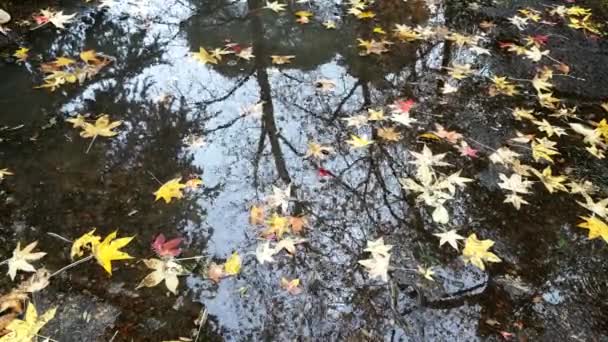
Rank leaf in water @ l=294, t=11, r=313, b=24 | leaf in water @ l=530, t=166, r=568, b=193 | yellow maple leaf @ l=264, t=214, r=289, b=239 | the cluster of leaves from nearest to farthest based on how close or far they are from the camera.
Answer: yellow maple leaf @ l=264, t=214, r=289, b=239
leaf in water @ l=530, t=166, r=568, b=193
the cluster of leaves
leaf in water @ l=294, t=11, r=313, b=24

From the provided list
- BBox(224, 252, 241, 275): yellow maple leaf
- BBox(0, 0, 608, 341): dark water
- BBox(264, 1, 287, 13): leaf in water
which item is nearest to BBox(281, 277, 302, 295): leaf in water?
BBox(0, 0, 608, 341): dark water

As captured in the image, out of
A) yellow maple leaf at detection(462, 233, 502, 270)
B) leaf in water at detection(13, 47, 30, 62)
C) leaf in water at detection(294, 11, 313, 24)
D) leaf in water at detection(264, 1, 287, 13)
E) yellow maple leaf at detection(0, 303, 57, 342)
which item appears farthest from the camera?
leaf in water at detection(264, 1, 287, 13)

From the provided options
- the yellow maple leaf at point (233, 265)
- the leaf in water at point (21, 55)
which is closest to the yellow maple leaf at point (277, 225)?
the yellow maple leaf at point (233, 265)

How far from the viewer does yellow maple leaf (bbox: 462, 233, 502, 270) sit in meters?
2.38

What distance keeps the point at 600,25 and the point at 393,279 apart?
3.98 meters

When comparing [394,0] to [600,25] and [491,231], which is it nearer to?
[600,25]

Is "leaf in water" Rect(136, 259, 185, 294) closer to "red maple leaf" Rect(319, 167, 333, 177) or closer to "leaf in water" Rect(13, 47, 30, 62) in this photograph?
"red maple leaf" Rect(319, 167, 333, 177)

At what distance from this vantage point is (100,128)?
3098mm

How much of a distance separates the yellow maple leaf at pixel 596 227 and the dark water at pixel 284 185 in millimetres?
50

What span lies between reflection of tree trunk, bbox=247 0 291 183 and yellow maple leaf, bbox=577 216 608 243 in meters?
1.74

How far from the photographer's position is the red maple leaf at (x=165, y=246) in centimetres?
238

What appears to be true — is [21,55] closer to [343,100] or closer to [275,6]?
[275,6]

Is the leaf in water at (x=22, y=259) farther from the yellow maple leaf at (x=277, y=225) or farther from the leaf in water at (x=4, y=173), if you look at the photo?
the yellow maple leaf at (x=277, y=225)

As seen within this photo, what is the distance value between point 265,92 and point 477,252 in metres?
1.98
